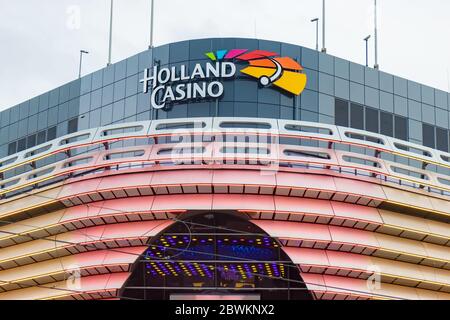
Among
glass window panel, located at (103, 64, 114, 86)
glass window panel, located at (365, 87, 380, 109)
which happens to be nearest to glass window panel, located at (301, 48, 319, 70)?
glass window panel, located at (365, 87, 380, 109)

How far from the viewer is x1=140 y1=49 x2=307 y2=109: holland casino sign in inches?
1842

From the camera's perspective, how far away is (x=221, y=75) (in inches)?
1842

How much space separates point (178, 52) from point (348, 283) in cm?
1632

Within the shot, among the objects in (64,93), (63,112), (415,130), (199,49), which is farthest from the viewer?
(64,93)

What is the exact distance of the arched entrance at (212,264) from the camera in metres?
41.5

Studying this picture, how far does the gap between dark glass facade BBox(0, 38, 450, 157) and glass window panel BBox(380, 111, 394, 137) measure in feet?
0.20

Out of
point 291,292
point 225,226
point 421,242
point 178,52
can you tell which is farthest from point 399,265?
point 178,52

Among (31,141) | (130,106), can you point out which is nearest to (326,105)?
(130,106)

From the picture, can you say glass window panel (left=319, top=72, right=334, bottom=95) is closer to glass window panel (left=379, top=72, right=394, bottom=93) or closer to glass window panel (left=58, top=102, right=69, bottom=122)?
glass window panel (left=379, top=72, right=394, bottom=93)

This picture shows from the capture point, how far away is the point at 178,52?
48250 mm

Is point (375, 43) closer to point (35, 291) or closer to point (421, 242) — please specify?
point (421, 242)

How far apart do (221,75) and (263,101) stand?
8.74 ft

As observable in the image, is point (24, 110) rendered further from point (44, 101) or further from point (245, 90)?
point (245, 90)

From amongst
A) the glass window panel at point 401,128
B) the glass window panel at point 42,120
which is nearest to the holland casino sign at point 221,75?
the glass window panel at point 401,128
